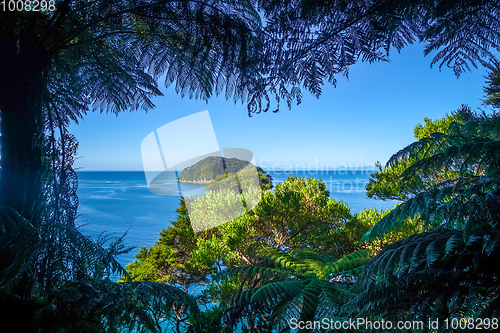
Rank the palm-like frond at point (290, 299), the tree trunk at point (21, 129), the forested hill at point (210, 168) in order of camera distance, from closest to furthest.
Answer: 1. the tree trunk at point (21, 129)
2. the palm-like frond at point (290, 299)
3. the forested hill at point (210, 168)

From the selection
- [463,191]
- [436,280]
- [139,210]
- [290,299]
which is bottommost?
[139,210]

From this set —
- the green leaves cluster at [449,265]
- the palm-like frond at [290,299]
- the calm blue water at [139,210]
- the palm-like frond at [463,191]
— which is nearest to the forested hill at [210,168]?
the calm blue water at [139,210]

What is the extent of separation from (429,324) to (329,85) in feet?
4.46

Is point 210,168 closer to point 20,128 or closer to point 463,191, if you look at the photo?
point 20,128

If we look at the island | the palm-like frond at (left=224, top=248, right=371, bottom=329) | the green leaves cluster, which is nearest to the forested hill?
the island

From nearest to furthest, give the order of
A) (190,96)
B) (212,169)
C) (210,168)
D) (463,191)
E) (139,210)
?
(463,191), (190,96), (210,168), (212,169), (139,210)

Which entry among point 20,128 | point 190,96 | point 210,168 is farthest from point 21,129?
point 210,168

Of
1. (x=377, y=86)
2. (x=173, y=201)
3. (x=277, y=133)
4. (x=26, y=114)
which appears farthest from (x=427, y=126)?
(x=173, y=201)

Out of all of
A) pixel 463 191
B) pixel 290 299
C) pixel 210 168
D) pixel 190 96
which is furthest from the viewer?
pixel 210 168

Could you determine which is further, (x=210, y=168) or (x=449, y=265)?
(x=210, y=168)

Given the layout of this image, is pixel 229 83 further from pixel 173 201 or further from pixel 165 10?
pixel 173 201

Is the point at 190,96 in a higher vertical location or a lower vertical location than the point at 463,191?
higher

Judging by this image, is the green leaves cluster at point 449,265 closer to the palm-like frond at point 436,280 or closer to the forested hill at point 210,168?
the palm-like frond at point 436,280

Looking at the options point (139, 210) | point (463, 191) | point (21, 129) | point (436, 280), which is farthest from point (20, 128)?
point (139, 210)
